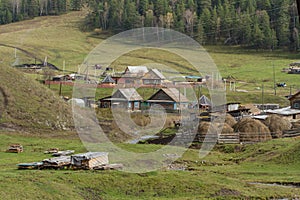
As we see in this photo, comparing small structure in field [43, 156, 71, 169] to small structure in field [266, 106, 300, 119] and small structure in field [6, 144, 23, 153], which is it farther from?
small structure in field [266, 106, 300, 119]

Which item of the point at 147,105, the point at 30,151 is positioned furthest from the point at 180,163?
the point at 147,105

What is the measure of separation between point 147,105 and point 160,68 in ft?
131

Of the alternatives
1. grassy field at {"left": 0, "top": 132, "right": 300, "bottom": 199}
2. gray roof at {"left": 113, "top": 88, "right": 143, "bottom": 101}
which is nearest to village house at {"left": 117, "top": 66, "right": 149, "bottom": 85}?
gray roof at {"left": 113, "top": 88, "right": 143, "bottom": 101}

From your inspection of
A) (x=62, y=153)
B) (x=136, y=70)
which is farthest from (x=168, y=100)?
(x=62, y=153)

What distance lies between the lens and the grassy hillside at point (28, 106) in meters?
50.5

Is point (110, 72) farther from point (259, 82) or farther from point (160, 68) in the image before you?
point (259, 82)

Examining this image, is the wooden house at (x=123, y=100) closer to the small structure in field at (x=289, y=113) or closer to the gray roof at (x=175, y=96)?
the gray roof at (x=175, y=96)

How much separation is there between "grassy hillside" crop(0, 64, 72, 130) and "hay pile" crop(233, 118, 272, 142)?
17235mm

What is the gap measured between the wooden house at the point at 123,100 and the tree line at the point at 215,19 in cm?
6191

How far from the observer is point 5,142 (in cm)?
4238

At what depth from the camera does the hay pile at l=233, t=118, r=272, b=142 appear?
49000 millimetres

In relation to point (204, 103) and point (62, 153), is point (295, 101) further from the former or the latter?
point (62, 153)

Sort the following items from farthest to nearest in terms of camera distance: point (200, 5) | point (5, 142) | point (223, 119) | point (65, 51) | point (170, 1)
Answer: point (170, 1) < point (200, 5) < point (65, 51) < point (223, 119) < point (5, 142)

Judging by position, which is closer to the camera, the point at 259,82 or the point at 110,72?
the point at 259,82
